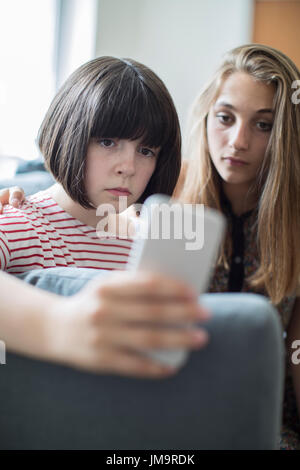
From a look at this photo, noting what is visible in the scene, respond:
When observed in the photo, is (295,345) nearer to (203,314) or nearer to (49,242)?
(49,242)

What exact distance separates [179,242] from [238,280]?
2.58ft

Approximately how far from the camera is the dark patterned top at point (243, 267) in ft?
3.61

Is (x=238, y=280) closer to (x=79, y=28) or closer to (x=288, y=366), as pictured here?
(x=288, y=366)

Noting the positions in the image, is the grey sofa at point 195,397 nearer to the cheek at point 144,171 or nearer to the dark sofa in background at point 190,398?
the dark sofa in background at point 190,398

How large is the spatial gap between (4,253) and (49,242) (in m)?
0.13

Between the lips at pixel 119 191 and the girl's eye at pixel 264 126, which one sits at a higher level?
the girl's eye at pixel 264 126

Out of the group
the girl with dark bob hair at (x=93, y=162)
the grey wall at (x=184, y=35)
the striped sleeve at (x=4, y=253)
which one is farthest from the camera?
the grey wall at (x=184, y=35)

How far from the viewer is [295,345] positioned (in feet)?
3.50

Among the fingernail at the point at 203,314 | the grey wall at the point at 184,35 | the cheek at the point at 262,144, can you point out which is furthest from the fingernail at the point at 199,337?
the grey wall at the point at 184,35

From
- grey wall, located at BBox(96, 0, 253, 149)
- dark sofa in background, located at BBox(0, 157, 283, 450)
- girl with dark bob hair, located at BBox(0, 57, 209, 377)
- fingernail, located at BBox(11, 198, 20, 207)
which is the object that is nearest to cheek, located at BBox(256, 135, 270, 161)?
girl with dark bob hair, located at BBox(0, 57, 209, 377)

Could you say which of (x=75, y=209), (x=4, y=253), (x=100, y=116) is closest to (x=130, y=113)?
(x=100, y=116)

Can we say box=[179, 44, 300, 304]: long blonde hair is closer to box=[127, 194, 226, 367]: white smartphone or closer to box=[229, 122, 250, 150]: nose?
box=[229, 122, 250, 150]: nose

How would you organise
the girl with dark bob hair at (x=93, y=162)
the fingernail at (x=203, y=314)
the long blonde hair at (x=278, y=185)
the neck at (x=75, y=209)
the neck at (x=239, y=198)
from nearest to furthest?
the fingernail at (x=203, y=314) → the girl with dark bob hair at (x=93, y=162) → the neck at (x=75, y=209) → the long blonde hair at (x=278, y=185) → the neck at (x=239, y=198)
